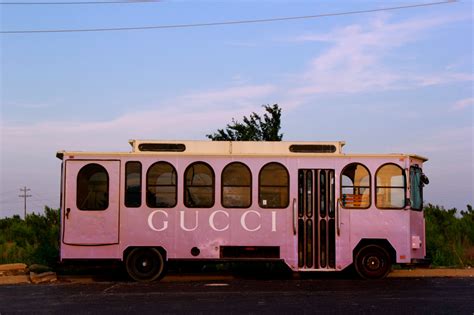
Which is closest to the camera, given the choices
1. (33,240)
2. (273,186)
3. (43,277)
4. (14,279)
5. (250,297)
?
(250,297)

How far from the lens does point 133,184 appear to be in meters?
16.0

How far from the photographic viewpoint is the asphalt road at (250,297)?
1150 cm

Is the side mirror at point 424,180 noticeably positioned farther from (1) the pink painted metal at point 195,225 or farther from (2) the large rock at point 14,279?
(2) the large rock at point 14,279

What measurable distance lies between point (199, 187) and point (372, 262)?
4087 mm

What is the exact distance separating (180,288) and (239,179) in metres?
2.91

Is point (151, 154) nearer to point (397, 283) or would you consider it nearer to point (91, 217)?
point (91, 217)

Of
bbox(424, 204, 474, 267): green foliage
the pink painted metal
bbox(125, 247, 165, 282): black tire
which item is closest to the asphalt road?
bbox(125, 247, 165, 282): black tire

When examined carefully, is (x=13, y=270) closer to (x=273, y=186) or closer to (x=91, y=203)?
(x=91, y=203)

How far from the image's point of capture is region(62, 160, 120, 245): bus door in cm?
1590

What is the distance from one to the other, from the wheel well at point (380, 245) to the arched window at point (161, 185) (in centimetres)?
411

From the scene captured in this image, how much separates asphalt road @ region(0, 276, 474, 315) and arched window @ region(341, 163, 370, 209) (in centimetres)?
174

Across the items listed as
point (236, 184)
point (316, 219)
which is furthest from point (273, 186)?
point (316, 219)

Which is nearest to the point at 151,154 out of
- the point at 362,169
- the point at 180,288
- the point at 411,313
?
the point at 180,288

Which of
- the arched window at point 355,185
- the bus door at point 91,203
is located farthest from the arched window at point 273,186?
the bus door at point 91,203
